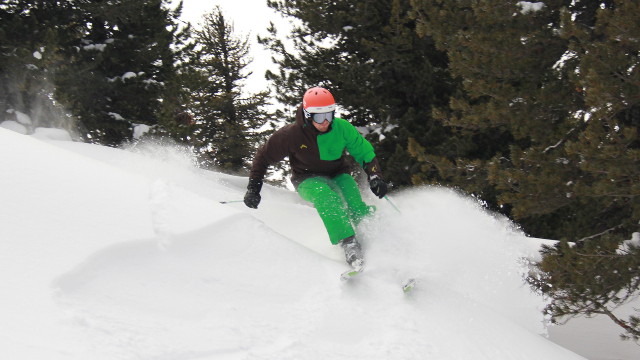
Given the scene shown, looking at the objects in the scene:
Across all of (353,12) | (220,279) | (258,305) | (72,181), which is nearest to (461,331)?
(258,305)

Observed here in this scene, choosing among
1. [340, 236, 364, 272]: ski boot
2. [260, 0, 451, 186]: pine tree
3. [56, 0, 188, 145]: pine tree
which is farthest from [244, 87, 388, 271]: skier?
[56, 0, 188, 145]: pine tree

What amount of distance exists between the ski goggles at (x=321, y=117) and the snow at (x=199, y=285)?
3.98 ft

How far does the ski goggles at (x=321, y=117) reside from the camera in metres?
4.91

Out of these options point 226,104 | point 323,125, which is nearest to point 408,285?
point 323,125

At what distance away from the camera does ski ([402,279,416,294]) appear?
371 centimetres

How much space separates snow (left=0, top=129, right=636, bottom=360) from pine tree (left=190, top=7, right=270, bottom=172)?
45.3 ft

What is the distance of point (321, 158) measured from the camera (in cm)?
527

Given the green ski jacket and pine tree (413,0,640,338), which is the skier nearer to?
the green ski jacket

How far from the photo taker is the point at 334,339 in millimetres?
3090

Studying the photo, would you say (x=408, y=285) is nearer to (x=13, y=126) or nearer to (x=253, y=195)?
(x=253, y=195)

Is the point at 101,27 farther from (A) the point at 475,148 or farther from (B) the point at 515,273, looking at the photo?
(B) the point at 515,273

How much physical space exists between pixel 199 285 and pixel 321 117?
227 centimetres

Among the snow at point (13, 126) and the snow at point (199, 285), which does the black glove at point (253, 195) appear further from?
the snow at point (13, 126)

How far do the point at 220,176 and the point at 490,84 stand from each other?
5.06 metres
